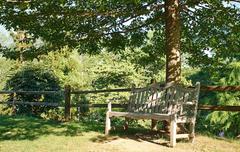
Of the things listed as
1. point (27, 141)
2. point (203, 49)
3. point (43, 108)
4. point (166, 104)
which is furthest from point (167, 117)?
point (43, 108)

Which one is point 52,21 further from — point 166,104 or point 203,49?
point 203,49

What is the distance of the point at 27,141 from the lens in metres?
9.59

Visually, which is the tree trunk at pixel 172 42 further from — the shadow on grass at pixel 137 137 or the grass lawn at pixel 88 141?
the grass lawn at pixel 88 141

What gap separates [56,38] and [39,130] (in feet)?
8.74

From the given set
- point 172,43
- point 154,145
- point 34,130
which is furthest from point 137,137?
point 34,130

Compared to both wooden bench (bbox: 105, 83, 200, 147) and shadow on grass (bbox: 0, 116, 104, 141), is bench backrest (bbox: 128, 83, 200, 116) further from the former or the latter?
shadow on grass (bbox: 0, 116, 104, 141)

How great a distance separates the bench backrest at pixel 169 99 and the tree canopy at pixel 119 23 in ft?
7.42

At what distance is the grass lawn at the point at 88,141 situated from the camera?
8.70 metres

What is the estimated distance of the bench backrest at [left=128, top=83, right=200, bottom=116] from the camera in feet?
30.7

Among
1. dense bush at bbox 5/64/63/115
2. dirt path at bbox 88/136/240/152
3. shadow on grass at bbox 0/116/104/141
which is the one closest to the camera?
dirt path at bbox 88/136/240/152

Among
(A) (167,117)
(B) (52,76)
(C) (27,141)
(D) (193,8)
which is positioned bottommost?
(C) (27,141)

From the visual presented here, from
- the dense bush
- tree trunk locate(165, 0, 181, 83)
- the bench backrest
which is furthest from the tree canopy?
the dense bush

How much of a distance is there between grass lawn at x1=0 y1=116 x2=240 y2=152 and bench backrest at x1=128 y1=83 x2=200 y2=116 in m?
0.75

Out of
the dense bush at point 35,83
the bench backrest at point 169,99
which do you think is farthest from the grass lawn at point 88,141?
the dense bush at point 35,83
